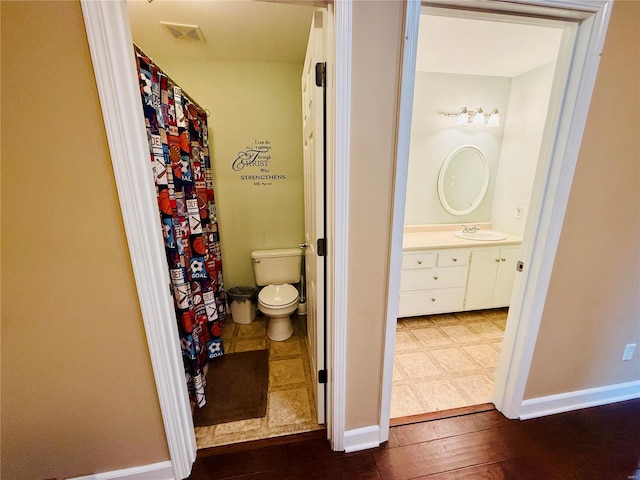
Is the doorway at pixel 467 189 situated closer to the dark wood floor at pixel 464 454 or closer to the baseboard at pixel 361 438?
the dark wood floor at pixel 464 454

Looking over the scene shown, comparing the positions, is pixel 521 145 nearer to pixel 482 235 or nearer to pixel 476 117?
pixel 476 117

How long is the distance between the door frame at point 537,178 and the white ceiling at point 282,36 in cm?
63

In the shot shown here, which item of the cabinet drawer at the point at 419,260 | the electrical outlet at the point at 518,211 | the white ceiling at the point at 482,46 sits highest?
the white ceiling at the point at 482,46

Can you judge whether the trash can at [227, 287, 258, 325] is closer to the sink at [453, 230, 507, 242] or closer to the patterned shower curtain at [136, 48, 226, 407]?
the patterned shower curtain at [136, 48, 226, 407]

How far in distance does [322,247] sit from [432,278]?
1559 mm

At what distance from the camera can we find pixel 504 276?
240 centimetres

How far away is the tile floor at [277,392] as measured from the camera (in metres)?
1.39

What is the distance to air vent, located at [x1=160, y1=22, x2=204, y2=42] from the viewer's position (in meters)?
1.61

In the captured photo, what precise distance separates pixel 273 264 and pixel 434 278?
1517 mm

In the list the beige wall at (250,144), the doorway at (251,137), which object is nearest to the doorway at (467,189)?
the doorway at (251,137)

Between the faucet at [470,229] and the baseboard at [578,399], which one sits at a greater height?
the faucet at [470,229]

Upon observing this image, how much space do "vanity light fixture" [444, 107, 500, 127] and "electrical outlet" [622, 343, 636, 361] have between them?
2.04 meters

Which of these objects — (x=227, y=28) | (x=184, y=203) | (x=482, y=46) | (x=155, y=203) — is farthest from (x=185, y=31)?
(x=482, y=46)

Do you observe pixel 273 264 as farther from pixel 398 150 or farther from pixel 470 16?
pixel 470 16
